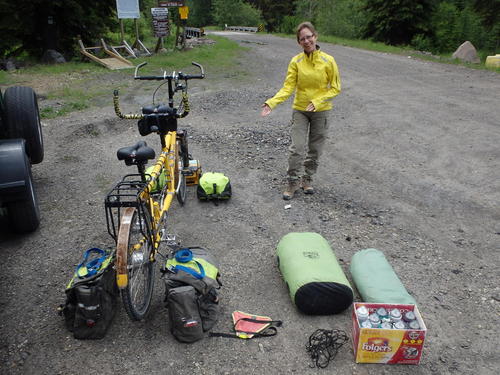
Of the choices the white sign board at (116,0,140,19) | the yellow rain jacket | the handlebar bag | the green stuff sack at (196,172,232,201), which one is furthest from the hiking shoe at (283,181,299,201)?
the white sign board at (116,0,140,19)

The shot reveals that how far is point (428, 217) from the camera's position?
17.8 ft

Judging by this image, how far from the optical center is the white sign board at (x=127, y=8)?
649 inches

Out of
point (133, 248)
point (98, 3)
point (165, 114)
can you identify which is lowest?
point (133, 248)

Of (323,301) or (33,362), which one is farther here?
(323,301)

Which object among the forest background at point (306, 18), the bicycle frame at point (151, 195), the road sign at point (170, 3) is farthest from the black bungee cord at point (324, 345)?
the road sign at point (170, 3)

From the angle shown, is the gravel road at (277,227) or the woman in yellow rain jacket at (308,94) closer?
the gravel road at (277,227)

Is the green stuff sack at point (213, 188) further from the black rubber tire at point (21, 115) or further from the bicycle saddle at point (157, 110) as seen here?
the black rubber tire at point (21, 115)

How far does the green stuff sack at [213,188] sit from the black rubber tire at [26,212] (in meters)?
2.05

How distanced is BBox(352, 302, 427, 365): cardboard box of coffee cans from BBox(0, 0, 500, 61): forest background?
1722cm

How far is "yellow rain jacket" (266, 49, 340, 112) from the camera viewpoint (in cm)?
518

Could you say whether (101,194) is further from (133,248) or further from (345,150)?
(345,150)

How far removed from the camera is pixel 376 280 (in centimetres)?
379

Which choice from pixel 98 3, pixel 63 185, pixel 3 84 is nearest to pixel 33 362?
pixel 63 185

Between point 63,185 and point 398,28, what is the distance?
28.2m
